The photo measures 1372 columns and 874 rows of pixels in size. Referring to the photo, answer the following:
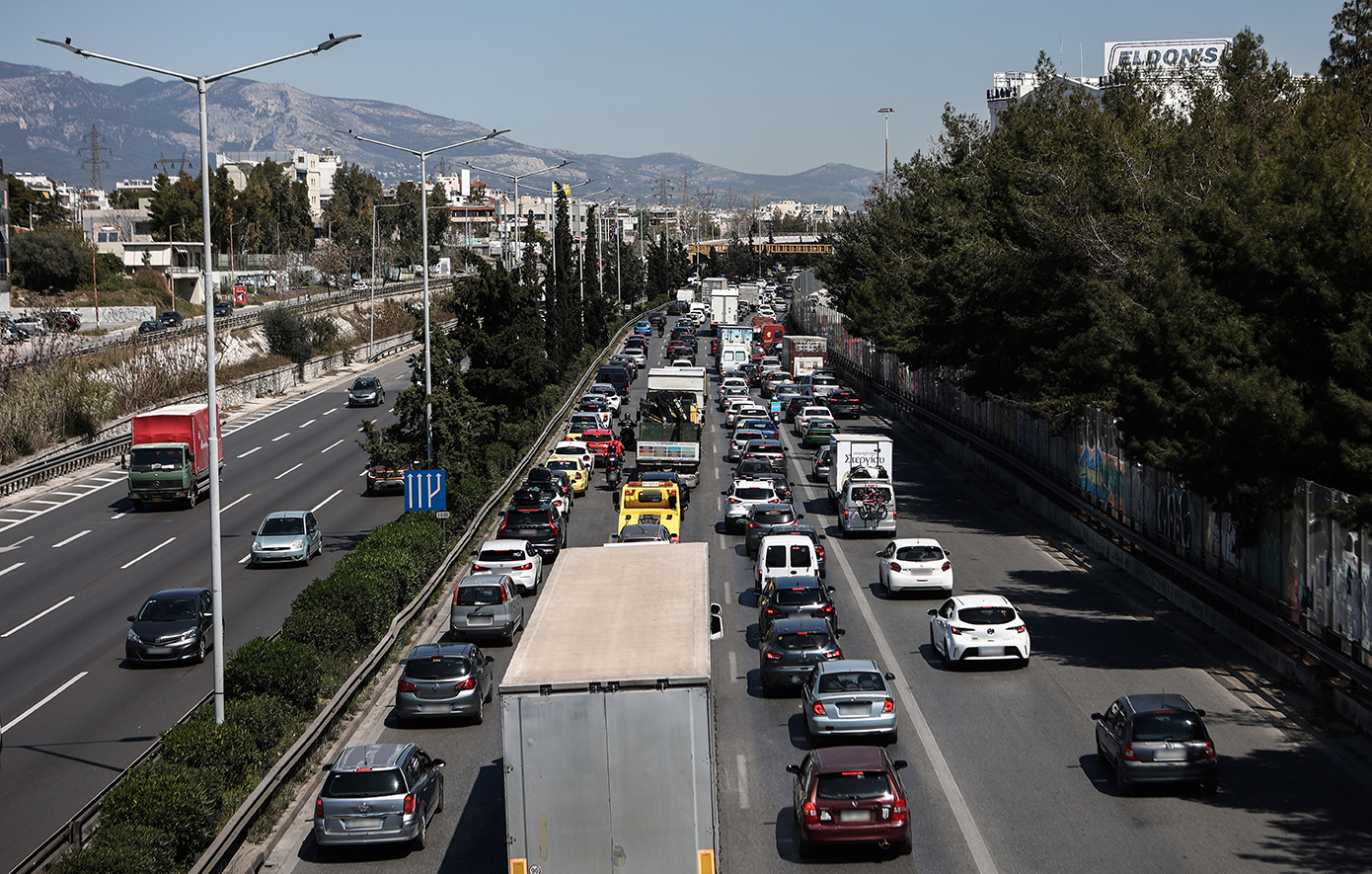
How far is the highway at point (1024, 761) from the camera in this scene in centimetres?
1659

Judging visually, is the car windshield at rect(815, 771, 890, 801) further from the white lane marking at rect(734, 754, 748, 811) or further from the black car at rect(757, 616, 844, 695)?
the black car at rect(757, 616, 844, 695)

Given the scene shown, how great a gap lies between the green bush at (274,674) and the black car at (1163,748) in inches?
511

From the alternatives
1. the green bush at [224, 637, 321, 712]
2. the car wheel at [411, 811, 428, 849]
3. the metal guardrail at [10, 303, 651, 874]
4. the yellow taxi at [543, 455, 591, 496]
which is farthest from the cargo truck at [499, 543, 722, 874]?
the yellow taxi at [543, 455, 591, 496]

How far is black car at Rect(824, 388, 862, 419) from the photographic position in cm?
7225

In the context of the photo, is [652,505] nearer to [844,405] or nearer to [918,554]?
[918,554]

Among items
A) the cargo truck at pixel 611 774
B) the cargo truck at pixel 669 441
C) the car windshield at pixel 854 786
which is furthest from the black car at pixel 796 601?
the cargo truck at pixel 669 441

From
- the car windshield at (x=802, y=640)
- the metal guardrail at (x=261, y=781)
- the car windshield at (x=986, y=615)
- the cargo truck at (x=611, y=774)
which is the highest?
the cargo truck at (x=611, y=774)

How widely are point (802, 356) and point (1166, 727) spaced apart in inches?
2716

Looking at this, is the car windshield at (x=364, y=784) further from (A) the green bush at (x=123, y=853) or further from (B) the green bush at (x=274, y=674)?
(B) the green bush at (x=274, y=674)

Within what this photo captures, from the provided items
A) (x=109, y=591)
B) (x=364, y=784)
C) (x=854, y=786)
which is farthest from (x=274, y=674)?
(x=109, y=591)

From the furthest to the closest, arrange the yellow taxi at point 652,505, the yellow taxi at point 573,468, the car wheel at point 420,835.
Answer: the yellow taxi at point 573,468
the yellow taxi at point 652,505
the car wheel at point 420,835

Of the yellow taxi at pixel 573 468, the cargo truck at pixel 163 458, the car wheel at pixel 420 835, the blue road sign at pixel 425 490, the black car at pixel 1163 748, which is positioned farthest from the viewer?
the yellow taxi at pixel 573 468

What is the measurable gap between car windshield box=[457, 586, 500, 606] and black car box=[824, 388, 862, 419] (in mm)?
45328

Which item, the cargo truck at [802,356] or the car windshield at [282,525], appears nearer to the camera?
the car windshield at [282,525]
